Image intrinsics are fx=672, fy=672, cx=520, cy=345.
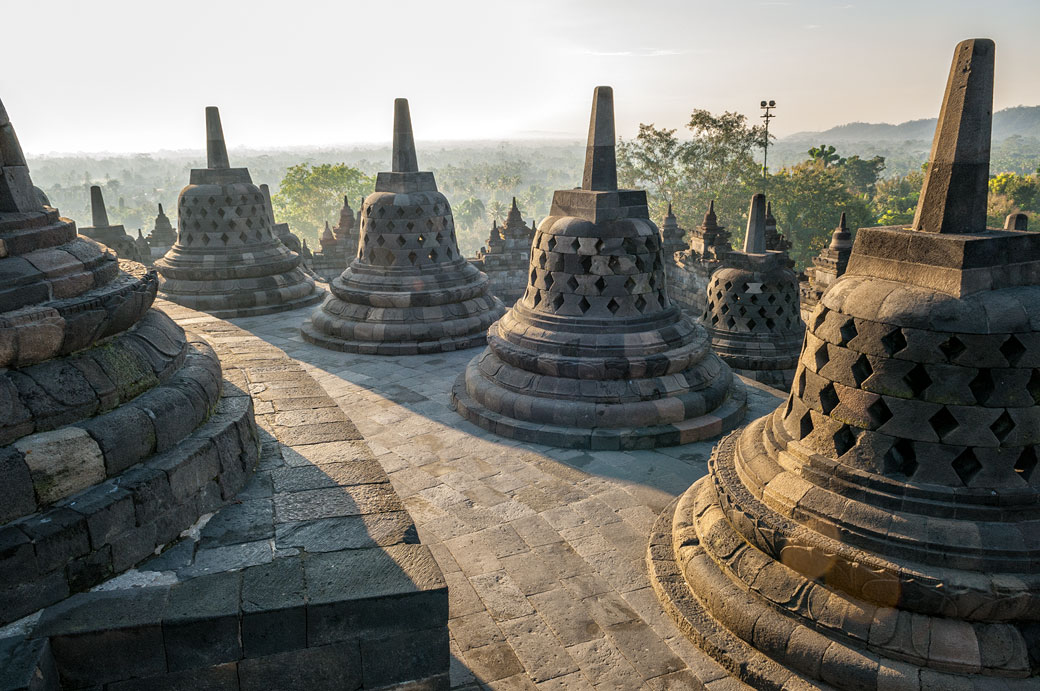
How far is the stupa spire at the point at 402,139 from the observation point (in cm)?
1048

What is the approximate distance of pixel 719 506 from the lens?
4.30 m

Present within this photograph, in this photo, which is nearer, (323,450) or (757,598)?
(757,598)

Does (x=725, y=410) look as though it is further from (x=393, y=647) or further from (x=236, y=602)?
(x=236, y=602)

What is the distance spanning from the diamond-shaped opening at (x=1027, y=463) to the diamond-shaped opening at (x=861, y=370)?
780 millimetres

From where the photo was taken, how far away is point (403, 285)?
10219 millimetres

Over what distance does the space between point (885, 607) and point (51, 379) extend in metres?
4.08

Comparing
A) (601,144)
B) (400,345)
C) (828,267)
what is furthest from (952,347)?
(828,267)

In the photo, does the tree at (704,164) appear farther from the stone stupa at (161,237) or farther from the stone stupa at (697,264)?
the stone stupa at (161,237)

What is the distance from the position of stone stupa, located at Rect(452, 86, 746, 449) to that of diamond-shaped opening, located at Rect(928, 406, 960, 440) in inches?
126

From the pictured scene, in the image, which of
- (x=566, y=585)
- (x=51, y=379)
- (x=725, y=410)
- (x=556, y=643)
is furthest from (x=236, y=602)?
(x=725, y=410)

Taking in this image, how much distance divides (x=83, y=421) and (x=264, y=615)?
49.1 inches

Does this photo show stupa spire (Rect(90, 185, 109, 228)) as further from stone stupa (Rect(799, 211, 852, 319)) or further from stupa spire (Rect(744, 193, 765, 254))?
stone stupa (Rect(799, 211, 852, 319))

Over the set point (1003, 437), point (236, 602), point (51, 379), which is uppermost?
point (51, 379)

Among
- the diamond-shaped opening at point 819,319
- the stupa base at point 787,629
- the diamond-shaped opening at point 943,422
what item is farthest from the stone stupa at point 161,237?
the diamond-shaped opening at point 943,422
